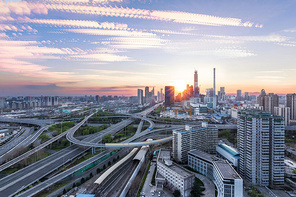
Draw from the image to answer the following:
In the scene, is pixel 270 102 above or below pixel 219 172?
above

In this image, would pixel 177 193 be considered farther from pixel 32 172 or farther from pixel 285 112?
pixel 285 112

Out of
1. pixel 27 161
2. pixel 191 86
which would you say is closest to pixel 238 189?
pixel 27 161

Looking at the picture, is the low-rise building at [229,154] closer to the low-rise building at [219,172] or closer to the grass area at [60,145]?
the low-rise building at [219,172]

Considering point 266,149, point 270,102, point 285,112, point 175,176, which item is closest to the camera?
point 175,176

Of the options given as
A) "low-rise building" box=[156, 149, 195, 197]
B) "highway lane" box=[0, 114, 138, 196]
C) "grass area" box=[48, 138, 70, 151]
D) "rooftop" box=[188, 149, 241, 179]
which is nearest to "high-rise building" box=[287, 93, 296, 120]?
"rooftop" box=[188, 149, 241, 179]

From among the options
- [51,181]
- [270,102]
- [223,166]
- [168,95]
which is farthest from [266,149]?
[168,95]

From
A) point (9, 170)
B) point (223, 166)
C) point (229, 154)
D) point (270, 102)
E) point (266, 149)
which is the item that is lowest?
point (9, 170)

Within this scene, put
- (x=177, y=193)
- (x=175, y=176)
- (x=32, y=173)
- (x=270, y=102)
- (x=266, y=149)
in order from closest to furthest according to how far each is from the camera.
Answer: (x=177, y=193)
(x=175, y=176)
(x=266, y=149)
(x=32, y=173)
(x=270, y=102)
